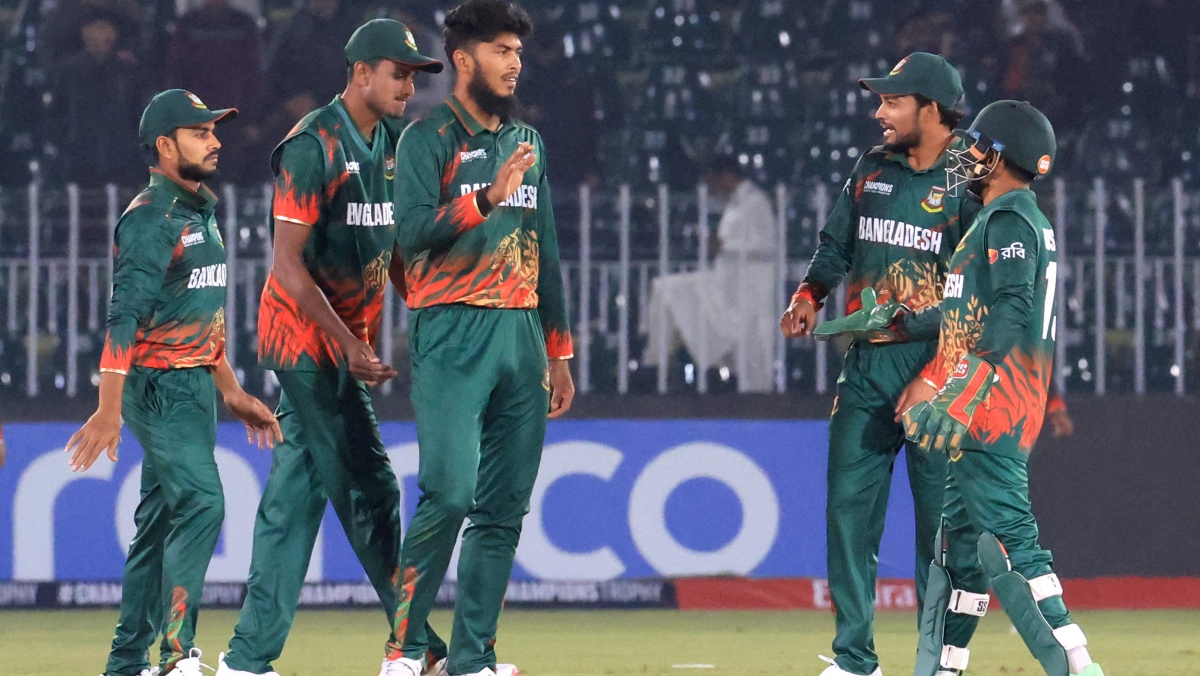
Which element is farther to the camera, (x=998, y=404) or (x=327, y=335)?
(x=327, y=335)

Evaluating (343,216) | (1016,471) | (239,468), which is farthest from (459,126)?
(239,468)

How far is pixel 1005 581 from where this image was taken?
5332mm

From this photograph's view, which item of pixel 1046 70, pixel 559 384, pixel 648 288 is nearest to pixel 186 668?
pixel 559 384

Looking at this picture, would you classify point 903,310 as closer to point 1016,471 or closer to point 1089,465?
point 1016,471

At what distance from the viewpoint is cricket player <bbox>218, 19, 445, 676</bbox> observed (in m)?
5.93

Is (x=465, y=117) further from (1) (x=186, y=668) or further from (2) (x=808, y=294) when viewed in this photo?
(1) (x=186, y=668)

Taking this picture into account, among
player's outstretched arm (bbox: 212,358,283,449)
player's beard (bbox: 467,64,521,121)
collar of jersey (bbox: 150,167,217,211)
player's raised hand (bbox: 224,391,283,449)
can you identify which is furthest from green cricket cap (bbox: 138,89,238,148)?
player's beard (bbox: 467,64,521,121)

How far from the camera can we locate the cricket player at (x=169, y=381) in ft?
19.5

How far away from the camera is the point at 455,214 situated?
18.1 ft

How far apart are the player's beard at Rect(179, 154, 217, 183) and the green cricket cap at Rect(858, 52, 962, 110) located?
7.64 feet

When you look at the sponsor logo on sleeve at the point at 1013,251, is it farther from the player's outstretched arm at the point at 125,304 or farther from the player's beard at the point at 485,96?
the player's outstretched arm at the point at 125,304

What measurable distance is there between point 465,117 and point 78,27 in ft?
27.9

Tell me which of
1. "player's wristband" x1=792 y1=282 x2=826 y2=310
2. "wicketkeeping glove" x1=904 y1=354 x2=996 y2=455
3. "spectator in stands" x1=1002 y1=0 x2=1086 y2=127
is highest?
"spectator in stands" x1=1002 y1=0 x2=1086 y2=127

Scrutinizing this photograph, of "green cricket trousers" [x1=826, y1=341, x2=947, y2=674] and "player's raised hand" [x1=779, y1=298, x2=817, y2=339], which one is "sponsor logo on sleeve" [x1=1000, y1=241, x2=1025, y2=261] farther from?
"player's raised hand" [x1=779, y1=298, x2=817, y2=339]
